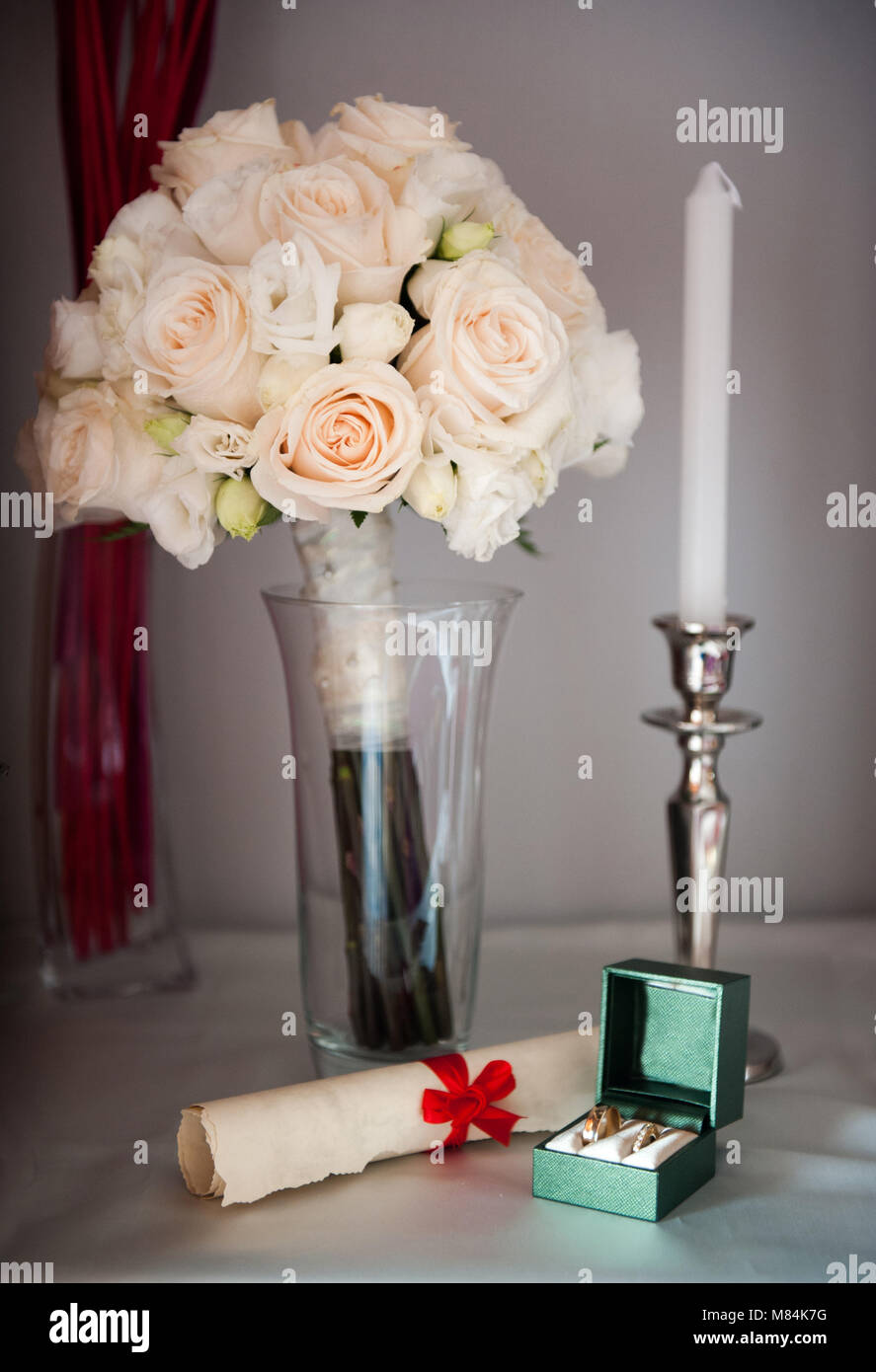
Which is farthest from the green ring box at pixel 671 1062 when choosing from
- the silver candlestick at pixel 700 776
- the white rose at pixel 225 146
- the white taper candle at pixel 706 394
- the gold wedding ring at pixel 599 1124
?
the white rose at pixel 225 146

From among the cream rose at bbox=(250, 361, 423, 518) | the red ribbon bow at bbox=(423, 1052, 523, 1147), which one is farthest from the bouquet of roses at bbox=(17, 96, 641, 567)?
the red ribbon bow at bbox=(423, 1052, 523, 1147)

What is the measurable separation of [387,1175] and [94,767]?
39cm

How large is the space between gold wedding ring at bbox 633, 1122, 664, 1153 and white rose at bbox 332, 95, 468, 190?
463mm

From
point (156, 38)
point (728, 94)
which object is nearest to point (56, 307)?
point (156, 38)

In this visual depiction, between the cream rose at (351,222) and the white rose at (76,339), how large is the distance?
12 cm

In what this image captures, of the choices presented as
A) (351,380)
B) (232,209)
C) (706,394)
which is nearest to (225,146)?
(232,209)

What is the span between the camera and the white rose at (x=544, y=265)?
0.67m

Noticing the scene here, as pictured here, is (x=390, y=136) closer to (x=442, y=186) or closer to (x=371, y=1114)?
(x=442, y=186)

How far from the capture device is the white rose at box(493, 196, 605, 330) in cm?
67

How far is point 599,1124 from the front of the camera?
1.98ft

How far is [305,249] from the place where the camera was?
591 mm
